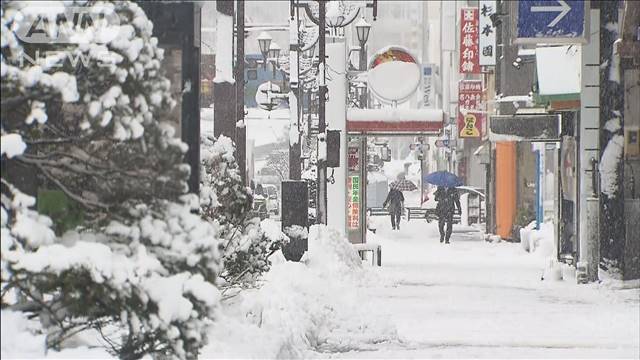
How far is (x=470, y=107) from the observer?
46.3 m

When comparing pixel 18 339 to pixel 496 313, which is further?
pixel 496 313

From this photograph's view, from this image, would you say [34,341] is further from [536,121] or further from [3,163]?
[536,121]

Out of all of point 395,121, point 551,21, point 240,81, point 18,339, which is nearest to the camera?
point 18,339

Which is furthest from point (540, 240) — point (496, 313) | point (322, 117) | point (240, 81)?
point (496, 313)

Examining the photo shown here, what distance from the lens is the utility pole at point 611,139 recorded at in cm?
2247

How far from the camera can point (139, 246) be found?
20.0ft

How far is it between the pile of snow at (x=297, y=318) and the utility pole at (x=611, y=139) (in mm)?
4671

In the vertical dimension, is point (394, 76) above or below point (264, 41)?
below

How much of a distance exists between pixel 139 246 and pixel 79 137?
1.90ft

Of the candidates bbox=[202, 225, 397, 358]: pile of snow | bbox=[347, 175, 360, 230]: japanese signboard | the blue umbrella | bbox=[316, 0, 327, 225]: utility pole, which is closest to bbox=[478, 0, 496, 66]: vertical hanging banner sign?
the blue umbrella

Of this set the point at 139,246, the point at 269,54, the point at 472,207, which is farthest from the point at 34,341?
the point at 472,207

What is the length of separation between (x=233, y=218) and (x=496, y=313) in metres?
3.99

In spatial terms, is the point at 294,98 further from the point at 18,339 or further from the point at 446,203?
the point at 18,339

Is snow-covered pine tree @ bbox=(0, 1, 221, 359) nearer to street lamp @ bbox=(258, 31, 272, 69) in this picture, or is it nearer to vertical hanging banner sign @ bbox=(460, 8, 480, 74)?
street lamp @ bbox=(258, 31, 272, 69)
